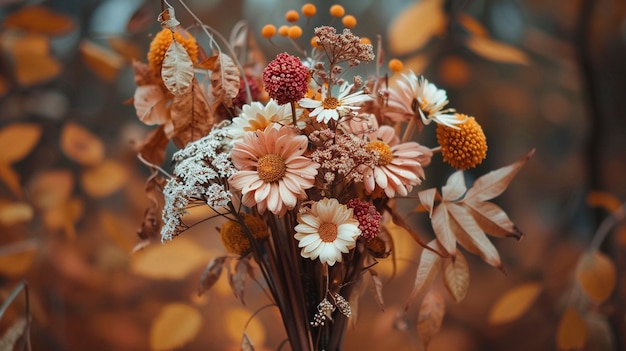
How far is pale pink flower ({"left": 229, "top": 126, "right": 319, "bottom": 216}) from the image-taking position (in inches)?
26.0

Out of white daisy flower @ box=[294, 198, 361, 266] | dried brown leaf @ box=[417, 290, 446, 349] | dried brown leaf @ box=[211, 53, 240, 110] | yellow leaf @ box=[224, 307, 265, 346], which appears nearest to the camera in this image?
white daisy flower @ box=[294, 198, 361, 266]

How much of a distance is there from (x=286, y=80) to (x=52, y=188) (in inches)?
35.3

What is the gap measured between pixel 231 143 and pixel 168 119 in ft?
0.59

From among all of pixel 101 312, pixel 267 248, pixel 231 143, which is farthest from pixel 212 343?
pixel 231 143

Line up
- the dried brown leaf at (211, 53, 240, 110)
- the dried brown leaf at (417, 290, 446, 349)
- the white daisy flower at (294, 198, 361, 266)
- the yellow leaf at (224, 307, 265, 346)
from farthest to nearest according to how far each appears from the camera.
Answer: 1. the yellow leaf at (224, 307, 265, 346)
2. the dried brown leaf at (417, 290, 446, 349)
3. the dried brown leaf at (211, 53, 240, 110)
4. the white daisy flower at (294, 198, 361, 266)

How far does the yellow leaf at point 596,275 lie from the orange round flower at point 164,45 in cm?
98

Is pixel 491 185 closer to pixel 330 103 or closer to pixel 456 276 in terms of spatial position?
pixel 456 276

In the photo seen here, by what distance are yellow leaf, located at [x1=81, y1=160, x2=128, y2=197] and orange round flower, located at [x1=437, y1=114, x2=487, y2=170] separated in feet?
2.70

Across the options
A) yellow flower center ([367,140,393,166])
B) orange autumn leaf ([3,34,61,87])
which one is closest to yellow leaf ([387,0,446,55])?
yellow flower center ([367,140,393,166])

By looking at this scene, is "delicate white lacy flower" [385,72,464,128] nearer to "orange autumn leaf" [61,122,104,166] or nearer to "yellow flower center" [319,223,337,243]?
"yellow flower center" [319,223,337,243]

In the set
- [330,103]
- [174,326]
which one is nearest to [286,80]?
[330,103]

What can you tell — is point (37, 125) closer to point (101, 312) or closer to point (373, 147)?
point (101, 312)

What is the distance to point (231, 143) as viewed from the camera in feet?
2.35

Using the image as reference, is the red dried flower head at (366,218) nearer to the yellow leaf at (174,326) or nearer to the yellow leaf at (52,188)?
the yellow leaf at (174,326)
